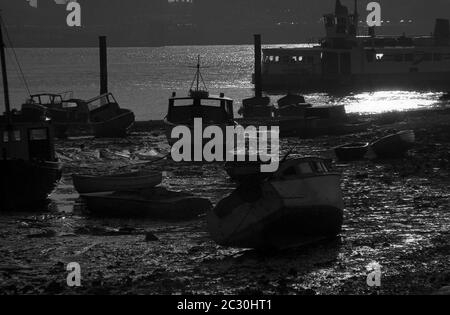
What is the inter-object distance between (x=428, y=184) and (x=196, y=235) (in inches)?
398

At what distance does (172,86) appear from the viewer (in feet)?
473

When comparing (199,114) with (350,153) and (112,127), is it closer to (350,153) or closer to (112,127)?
(350,153)

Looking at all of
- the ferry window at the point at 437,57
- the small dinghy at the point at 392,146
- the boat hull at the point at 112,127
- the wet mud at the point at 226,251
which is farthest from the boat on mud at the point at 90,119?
the ferry window at the point at 437,57

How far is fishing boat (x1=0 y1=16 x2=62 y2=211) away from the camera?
29281 millimetres

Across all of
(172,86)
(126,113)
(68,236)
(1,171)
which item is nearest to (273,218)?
(68,236)

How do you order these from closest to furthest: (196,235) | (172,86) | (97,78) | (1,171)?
(196,235) → (1,171) → (172,86) → (97,78)

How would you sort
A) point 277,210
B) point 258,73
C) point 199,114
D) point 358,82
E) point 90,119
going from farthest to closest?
point 358,82 → point 258,73 → point 90,119 → point 199,114 → point 277,210

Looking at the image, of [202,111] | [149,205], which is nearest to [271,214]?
[149,205]

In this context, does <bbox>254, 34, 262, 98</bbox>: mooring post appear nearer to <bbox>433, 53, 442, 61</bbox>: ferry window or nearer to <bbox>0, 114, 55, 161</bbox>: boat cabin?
<bbox>433, 53, 442, 61</bbox>: ferry window

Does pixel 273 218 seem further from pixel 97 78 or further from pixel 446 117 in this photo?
pixel 97 78

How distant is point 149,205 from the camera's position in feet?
88.6

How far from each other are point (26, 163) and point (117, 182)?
272 centimetres
